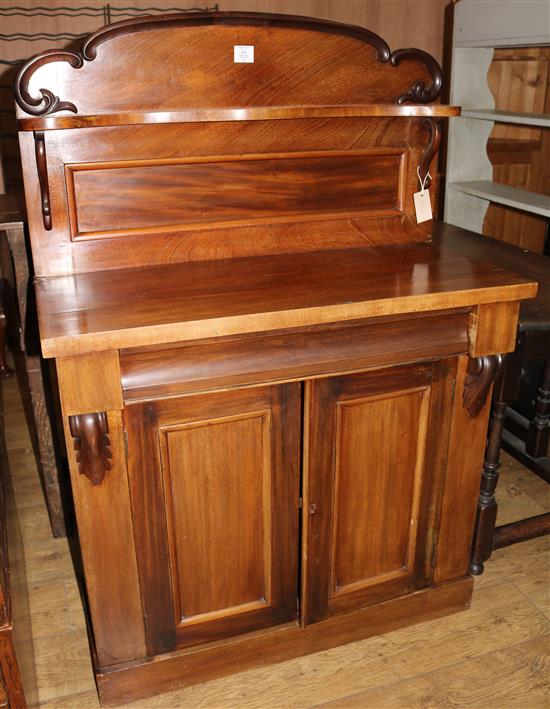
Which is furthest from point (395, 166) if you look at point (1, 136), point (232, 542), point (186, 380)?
point (1, 136)

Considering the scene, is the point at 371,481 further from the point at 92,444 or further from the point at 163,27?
the point at 163,27

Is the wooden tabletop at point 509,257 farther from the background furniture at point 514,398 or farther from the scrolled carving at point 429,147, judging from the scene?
the scrolled carving at point 429,147

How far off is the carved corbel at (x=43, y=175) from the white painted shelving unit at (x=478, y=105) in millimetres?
1964

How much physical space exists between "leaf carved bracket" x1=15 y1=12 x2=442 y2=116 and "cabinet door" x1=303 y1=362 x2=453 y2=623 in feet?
2.55

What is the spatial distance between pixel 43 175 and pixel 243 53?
552mm

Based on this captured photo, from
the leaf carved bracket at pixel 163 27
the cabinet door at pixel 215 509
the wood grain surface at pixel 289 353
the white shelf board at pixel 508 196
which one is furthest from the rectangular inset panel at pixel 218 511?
the white shelf board at pixel 508 196

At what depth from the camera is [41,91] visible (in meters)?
1.49

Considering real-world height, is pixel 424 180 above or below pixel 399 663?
above

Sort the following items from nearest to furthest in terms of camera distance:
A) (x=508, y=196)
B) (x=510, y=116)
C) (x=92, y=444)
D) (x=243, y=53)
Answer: (x=92, y=444) < (x=243, y=53) < (x=510, y=116) < (x=508, y=196)

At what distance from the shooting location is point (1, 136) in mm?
3945

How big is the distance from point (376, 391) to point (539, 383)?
1.31 metres

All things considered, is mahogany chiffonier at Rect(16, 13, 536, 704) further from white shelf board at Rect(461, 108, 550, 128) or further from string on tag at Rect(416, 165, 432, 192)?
white shelf board at Rect(461, 108, 550, 128)

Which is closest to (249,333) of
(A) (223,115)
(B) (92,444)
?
(B) (92,444)

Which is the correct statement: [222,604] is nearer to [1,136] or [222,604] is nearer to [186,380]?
[186,380]
